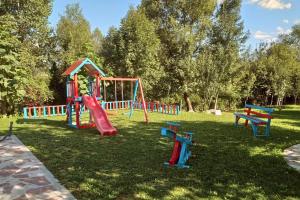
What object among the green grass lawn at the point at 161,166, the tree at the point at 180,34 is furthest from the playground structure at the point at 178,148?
the tree at the point at 180,34

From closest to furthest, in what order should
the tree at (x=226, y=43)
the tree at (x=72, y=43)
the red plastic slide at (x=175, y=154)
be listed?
A: the red plastic slide at (x=175, y=154) → the tree at (x=72, y=43) → the tree at (x=226, y=43)

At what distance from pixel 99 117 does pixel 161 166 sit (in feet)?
18.7

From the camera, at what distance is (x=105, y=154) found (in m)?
8.20

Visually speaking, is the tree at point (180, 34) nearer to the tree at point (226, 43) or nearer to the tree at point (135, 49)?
the tree at point (226, 43)

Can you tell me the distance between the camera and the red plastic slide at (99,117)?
11.2 m

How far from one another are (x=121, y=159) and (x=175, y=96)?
2001cm

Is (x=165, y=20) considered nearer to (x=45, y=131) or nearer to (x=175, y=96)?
(x=175, y=96)

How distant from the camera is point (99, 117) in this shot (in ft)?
39.7

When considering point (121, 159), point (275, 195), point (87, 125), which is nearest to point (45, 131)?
point (87, 125)

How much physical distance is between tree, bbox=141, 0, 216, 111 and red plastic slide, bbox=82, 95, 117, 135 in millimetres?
13186

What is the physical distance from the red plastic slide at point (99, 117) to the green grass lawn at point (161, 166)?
341 millimetres

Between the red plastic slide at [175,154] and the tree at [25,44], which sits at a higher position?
the tree at [25,44]

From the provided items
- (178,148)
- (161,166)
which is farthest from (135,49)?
(161,166)

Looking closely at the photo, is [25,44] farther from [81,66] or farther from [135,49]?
[81,66]
